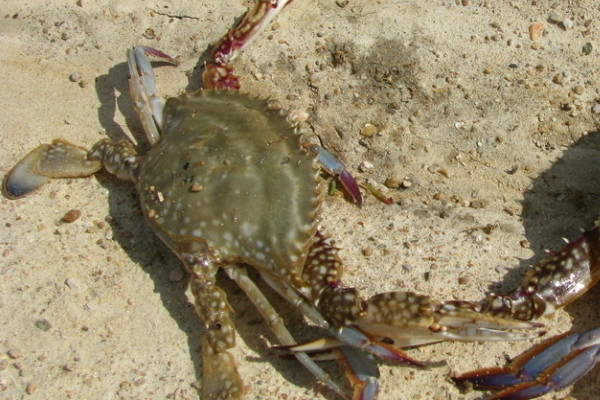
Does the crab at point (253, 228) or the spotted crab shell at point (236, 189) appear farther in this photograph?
the spotted crab shell at point (236, 189)


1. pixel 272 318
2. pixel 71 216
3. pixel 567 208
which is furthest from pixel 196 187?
pixel 567 208

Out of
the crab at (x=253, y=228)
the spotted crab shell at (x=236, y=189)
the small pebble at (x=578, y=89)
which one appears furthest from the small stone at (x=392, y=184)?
the small pebble at (x=578, y=89)

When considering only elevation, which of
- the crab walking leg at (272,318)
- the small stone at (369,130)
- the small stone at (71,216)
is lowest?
the small stone at (71,216)

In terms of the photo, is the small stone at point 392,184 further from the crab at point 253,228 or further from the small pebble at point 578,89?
the small pebble at point 578,89

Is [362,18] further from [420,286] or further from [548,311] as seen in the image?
[548,311]

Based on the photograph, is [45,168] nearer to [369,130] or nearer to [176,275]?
[176,275]

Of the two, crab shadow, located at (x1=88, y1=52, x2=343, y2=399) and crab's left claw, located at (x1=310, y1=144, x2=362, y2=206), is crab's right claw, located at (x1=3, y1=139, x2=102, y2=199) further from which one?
crab's left claw, located at (x1=310, y1=144, x2=362, y2=206)

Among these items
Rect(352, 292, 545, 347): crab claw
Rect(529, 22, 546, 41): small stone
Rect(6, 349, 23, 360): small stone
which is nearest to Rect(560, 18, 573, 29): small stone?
Rect(529, 22, 546, 41): small stone
